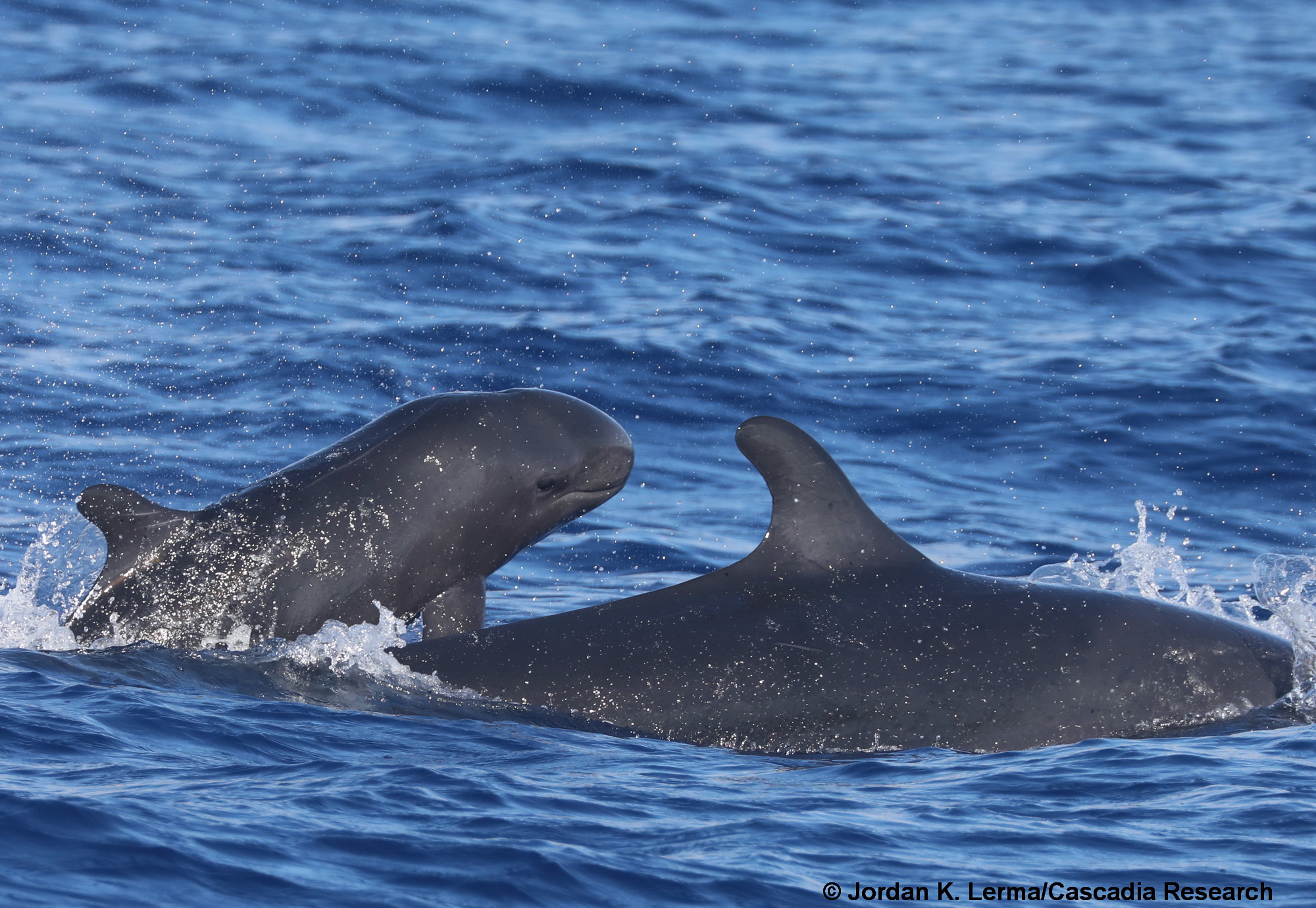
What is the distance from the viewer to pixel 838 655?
816 centimetres

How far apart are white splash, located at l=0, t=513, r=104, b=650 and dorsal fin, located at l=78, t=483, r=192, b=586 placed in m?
0.46

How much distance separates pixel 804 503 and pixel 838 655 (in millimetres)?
786

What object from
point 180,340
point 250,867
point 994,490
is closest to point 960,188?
point 994,490

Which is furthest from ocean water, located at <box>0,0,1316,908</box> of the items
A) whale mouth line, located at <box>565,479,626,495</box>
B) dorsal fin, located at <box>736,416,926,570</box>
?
whale mouth line, located at <box>565,479,626,495</box>

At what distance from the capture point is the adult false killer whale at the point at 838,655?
809cm

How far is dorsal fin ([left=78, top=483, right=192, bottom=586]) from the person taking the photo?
29.9 feet

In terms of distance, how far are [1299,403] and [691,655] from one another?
12625 millimetres

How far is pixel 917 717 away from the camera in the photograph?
26.5 ft

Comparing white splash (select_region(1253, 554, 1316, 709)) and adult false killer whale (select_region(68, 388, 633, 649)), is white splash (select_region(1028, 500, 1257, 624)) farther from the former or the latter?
adult false killer whale (select_region(68, 388, 633, 649))

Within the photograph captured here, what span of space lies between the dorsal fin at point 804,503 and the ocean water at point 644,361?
42.0 inches

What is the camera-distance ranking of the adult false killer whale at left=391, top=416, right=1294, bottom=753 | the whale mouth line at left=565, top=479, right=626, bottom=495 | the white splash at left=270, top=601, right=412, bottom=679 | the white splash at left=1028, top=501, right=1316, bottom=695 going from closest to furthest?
the adult false killer whale at left=391, top=416, right=1294, bottom=753, the white splash at left=270, top=601, right=412, bottom=679, the white splash at left=1028, top=501, right=1316, bottom=695, the whale mouth line at left=565, top=479, right=626, bottom=495

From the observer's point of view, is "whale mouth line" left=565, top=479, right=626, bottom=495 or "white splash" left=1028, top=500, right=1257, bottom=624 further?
"white splash" left=1028, top=500, right=1257, bottom=624

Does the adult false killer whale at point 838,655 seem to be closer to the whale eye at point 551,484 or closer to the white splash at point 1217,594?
the white splash at point 1217,594

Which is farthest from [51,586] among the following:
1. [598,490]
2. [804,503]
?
[804,503]
